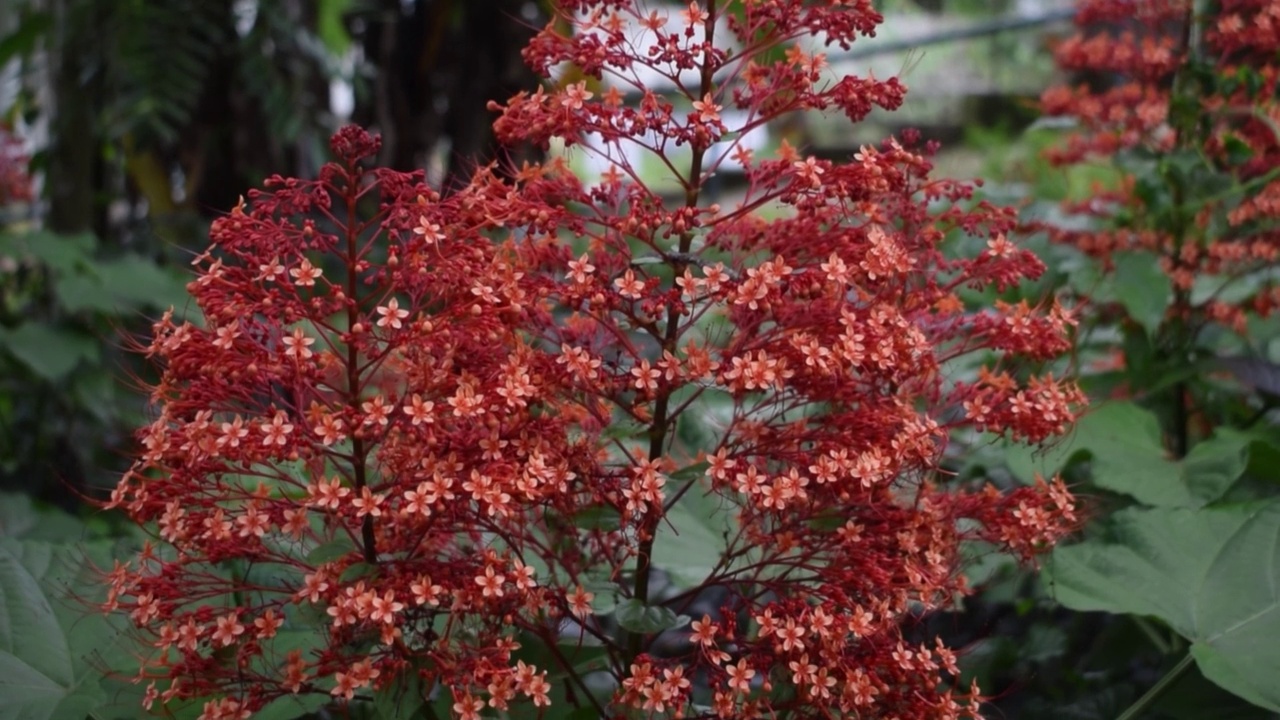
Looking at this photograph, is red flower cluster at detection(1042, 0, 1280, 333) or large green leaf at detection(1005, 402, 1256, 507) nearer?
large green leaf at detection(1005, 402, 1256, 507)

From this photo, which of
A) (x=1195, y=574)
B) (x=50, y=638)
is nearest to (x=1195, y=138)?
(x=1195, y=574)

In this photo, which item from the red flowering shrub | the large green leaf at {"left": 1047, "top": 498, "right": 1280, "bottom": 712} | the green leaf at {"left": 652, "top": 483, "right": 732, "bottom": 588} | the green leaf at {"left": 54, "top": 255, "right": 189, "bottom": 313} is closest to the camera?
the red flowering shrub

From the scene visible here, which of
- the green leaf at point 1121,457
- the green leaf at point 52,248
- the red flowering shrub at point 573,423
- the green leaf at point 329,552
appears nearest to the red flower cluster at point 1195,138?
the green leaf at point 1121,457

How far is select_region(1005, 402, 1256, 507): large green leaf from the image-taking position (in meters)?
1.34

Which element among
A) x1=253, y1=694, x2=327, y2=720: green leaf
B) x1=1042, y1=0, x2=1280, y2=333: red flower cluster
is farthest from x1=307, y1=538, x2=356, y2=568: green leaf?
x1=1042, y1=0, x2=1280, y2=333: red flower cluster

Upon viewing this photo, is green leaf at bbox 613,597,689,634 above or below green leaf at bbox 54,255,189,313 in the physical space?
below

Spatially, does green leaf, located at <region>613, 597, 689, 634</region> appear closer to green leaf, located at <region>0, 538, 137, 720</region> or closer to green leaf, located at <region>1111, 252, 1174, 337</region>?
green leaf, located at <region>0, 538, 137, 720</region>

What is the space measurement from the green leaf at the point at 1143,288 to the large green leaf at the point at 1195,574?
12.2 inches

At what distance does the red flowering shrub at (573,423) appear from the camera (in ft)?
2.87

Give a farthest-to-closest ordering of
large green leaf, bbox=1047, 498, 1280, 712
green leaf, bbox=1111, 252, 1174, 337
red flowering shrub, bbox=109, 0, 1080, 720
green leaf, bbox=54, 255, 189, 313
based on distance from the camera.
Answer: green leaf, bbox=54, 255, 189, 313 < green leaf, bbox=1111, 252, 1174, 337 < large green leaf, bbox=1047, 498, 1280, 712 < red flowering shrub, bbox=109, 0, 1080, 720

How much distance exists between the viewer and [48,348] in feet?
6.84

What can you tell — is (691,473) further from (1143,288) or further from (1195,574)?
(1143,288)

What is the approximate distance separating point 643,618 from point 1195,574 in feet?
2.08

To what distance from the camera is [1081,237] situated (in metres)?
1.68
